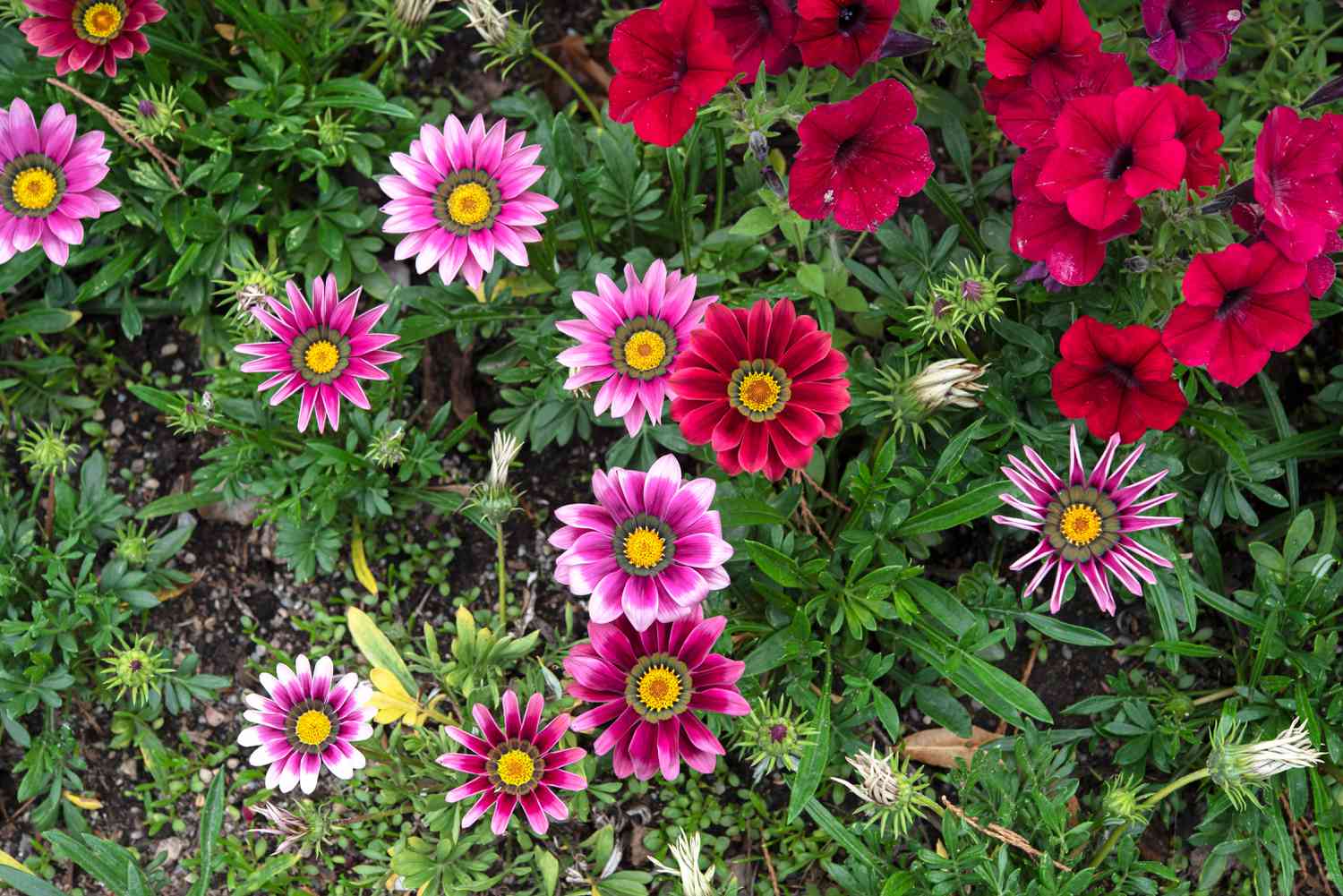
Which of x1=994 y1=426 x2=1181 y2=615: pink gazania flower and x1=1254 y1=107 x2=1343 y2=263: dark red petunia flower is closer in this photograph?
x1=1254 y1=107 x2=1343 y2=263: dark red petunia flower

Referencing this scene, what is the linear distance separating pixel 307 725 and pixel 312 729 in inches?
0.5

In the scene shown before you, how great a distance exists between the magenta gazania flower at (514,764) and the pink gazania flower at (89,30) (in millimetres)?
1688

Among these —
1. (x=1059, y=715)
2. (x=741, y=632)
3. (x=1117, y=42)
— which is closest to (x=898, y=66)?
(x=1117, y=42)

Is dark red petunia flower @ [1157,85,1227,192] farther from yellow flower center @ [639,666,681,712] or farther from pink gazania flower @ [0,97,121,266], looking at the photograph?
pink gazania flower @ [0,97,121,266]

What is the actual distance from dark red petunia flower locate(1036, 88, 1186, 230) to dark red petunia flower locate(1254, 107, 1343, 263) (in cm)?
16

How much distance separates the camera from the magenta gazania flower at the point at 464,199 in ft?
7.86

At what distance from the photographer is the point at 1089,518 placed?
7.52 feet

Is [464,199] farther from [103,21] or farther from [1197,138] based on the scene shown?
[1197,138]

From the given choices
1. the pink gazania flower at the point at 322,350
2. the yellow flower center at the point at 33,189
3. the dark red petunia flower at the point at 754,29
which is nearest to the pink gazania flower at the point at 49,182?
the yellow flower center at the point at 33,189

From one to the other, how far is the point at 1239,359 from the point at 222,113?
7.83ft

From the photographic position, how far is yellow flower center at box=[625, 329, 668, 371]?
226 cm

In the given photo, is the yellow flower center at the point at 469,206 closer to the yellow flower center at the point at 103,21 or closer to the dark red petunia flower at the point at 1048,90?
the yellow flower center at the point at 103,21

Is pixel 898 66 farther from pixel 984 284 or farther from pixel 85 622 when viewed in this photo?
pixel 85 622

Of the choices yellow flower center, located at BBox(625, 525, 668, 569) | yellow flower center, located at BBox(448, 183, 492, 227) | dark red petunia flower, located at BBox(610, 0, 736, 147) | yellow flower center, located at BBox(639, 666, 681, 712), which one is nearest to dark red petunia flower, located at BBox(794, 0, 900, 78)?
dark red petunia flower, located at BBox(610, 0, 736, 147)
